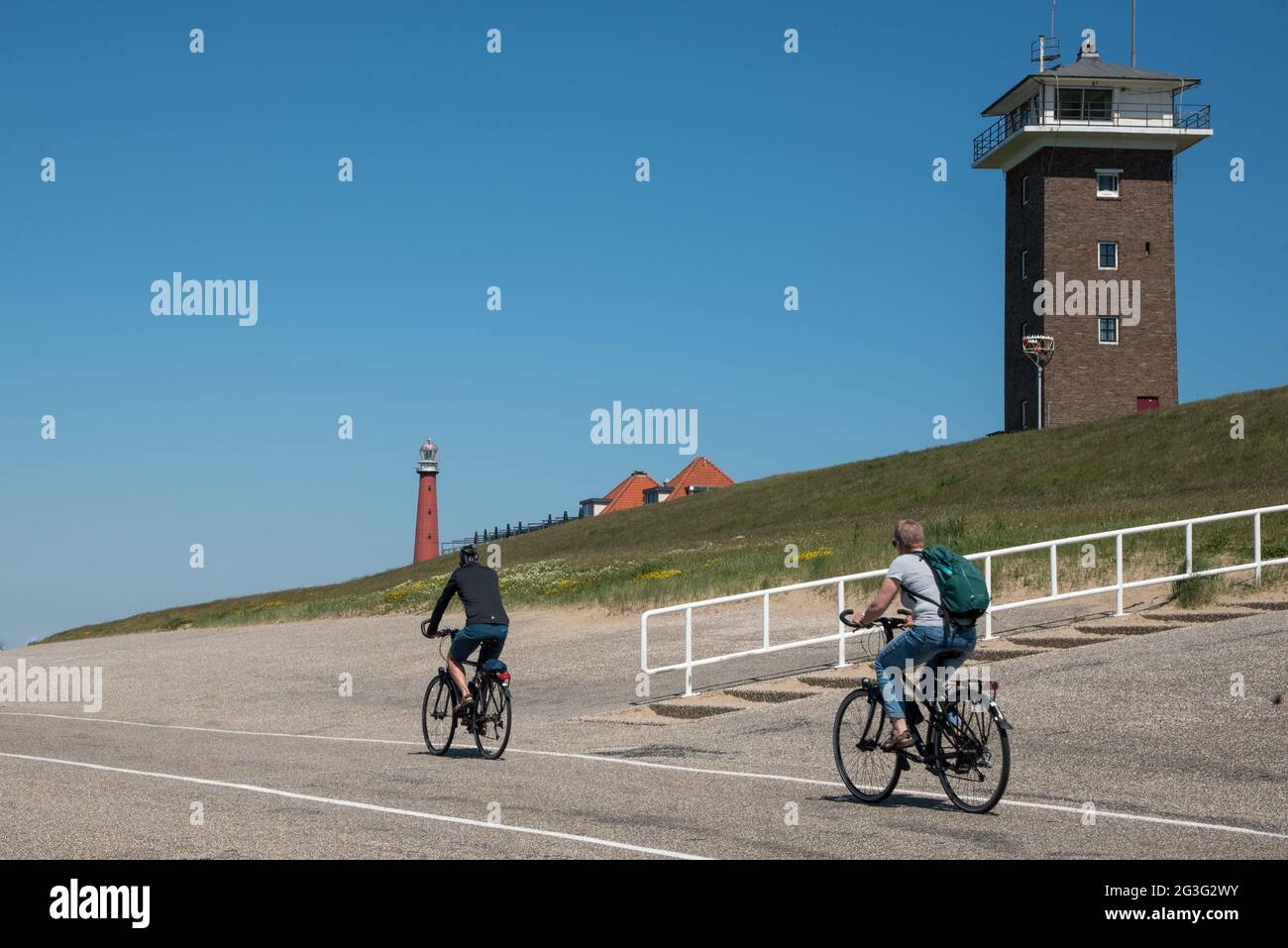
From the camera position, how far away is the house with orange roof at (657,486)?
341 feet

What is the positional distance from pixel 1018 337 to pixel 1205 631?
4822 cm

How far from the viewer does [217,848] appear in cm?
805

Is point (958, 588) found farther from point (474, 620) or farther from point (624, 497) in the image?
point (624, 497)

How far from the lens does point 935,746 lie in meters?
9.88

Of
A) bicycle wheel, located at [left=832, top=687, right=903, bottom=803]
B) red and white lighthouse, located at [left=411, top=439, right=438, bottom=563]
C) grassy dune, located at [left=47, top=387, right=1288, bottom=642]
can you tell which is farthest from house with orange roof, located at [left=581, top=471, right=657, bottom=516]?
bicycle wheel, located at [left=832, top=687, right=903, bottom=803]

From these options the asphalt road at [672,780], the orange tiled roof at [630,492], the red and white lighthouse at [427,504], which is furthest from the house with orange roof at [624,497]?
the asphalt road at [672,780]

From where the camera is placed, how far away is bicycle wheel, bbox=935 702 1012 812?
9602mm

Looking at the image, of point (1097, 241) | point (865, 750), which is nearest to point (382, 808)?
point (865, 750)

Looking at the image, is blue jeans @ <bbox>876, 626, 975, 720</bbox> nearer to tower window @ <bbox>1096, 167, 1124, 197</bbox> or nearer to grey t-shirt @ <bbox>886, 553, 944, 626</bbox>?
grey t-shirt @ <bbox>886, 553, 944, 626</bbox>

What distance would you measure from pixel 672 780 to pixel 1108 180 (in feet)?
186

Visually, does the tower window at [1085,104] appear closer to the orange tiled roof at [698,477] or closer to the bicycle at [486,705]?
Answer: the orange tiled roof at [698,477]

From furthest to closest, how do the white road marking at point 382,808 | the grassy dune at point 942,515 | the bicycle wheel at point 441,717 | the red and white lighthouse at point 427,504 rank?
1. the red and white lighthouse at point 427,504
2. the grassy dune at point 942,515
3. the bicycle wheel at point 441,717
4. the white road marking at point 382,808

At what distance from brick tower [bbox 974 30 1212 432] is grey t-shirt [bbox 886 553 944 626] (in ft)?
175
